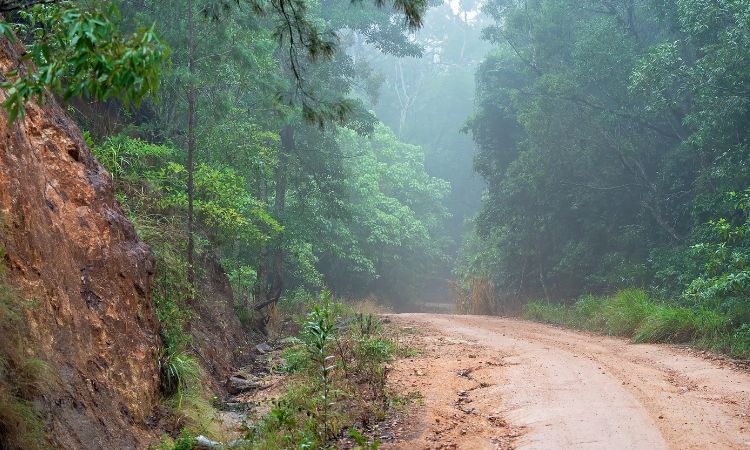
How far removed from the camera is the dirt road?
693cm

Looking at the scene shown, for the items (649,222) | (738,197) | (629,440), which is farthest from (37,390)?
(649,222)

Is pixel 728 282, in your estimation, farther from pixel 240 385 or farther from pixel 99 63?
pixel 99 63

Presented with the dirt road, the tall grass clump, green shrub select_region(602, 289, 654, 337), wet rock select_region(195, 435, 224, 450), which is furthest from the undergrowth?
green shrub select_region(602, 289, 654, 337)

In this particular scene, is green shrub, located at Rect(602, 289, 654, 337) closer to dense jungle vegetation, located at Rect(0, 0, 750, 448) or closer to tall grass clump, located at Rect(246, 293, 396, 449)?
dense jungle vegetation, located at Rect(0, 0, 750, 448)

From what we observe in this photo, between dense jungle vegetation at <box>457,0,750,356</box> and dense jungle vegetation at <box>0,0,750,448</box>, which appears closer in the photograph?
dense jungle vegetation at <box>0,0,750,448</box>

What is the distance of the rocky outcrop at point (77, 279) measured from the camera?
6.04 meters

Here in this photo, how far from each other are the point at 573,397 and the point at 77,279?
5.60 meters

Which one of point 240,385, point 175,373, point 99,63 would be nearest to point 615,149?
point 240,385

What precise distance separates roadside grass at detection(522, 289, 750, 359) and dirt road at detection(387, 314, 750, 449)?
2.09 ft

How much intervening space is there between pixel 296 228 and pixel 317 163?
2540mm

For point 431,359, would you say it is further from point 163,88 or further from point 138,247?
point 163,88

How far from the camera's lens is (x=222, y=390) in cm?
1062

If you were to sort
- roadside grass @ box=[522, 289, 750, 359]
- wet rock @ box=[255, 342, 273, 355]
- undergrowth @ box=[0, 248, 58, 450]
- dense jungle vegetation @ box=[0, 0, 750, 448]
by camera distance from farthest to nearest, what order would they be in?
wet rock @ box=[255, 342, 273, 355]
roadside grass @ box=[522, 289, 750, 359]
dense jungle vegetation @ box=[0, 0, 750, 448]
undergrowth @ box=[0, 248, 58, 450]

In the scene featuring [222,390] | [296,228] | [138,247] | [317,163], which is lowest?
[222,390]
